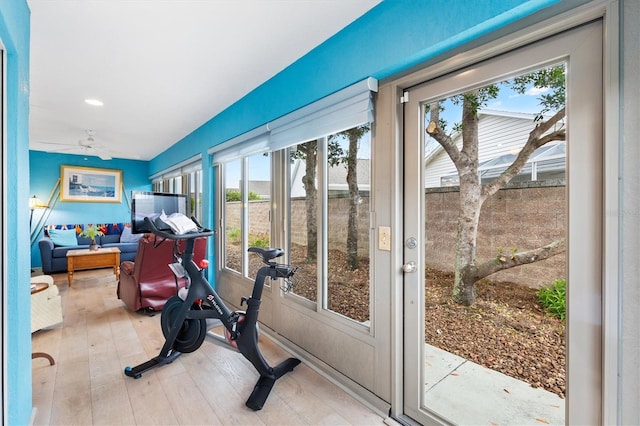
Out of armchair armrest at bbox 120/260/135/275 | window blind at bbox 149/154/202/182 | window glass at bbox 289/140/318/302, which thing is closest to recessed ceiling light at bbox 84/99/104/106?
window blind at bbox 149/154/202/182

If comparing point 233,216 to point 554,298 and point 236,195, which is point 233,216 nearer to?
point 236,195

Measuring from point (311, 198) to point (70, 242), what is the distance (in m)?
5.76

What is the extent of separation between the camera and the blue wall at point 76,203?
6070 millimetres

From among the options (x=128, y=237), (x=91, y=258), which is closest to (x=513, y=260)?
(x=91, y=258)

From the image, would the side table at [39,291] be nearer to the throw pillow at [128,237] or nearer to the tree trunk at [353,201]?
the tree trunk at [353,201]

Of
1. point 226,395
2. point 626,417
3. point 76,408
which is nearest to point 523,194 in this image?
point 626,417

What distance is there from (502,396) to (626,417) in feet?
1.63

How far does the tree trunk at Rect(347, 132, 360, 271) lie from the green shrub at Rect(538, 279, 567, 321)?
109 centimetres

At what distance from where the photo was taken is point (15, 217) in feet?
4.64

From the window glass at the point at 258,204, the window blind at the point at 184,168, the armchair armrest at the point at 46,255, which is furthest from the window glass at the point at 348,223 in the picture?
the armchair armrest at the point at 46,255

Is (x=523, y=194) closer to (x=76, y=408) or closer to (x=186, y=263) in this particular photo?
(x=186, y=263)

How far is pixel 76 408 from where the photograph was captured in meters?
1.80

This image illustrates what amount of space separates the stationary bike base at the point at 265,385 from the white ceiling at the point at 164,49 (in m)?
2.32

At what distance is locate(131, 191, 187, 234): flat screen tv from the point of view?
283cm
